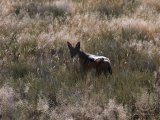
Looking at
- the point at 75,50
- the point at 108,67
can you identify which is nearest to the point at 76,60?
the point at 75,50

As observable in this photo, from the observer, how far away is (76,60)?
8.82 metres

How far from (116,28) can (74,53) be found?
265cm

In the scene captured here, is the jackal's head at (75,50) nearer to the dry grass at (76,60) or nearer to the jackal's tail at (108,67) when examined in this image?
the dry grass at (76,60)

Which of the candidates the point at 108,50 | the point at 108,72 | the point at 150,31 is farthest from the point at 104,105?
the point at 150,31

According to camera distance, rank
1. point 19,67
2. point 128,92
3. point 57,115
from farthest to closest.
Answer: point 19,67 < point 128,92 < point 57,115

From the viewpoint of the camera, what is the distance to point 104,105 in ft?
22.0

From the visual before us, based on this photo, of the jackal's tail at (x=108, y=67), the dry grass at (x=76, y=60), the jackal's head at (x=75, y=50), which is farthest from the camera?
the jackal's head at (x=75, y=50)

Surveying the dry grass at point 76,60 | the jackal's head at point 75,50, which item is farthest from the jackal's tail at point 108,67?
the jackal's head at point 75,50

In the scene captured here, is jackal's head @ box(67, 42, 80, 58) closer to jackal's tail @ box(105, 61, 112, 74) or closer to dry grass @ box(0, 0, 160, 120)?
dry grass @ box(0, 0, 160, 120)

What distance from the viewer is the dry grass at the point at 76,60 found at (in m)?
6.68

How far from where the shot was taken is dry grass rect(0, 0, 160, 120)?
668 centimetres

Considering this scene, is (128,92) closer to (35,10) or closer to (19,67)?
(19,67)

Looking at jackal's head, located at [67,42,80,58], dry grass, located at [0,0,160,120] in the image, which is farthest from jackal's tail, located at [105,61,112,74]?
jackal's head, located at [67,42,80,58]

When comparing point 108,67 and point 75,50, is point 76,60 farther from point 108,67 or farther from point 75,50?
point 108,67
